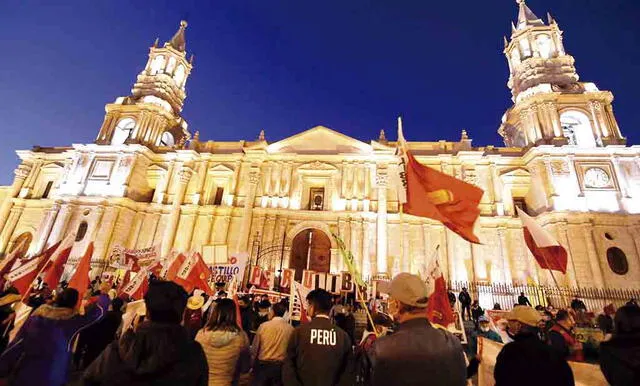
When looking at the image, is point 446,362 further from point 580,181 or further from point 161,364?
point 580,181

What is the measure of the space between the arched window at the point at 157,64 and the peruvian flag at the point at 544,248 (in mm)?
33553

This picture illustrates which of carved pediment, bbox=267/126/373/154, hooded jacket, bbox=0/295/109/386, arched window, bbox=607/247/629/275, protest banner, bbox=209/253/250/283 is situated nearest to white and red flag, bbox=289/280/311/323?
hooded jacket, bbox=0/295/109/386

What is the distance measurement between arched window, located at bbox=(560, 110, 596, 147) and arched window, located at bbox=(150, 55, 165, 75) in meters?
35.2

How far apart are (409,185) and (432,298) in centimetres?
258

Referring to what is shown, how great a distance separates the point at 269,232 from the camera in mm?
22578

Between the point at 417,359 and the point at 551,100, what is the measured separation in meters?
28.3

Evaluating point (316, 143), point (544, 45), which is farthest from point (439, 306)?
point (544, 45)

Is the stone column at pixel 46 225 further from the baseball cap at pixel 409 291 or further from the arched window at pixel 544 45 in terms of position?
the arched window at pixel 544 45

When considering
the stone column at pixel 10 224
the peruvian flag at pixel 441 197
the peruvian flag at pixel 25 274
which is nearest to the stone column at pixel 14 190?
the stone column at pixel 10 224

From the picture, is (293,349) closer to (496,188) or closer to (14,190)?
(496,188)

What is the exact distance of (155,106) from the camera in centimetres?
2808

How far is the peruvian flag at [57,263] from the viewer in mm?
7031

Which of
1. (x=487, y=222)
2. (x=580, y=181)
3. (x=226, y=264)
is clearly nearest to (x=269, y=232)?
(x=226, y=264)

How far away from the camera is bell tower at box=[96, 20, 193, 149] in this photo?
90.0 feet
